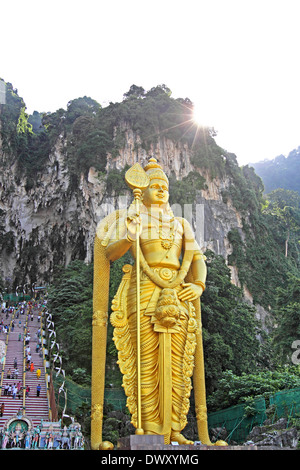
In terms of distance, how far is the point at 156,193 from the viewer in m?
6.33

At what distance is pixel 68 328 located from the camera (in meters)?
18.8

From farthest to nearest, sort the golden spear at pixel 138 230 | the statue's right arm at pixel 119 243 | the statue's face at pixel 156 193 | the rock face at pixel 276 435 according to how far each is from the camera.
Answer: the rock face at pixel 276 435 → the statue's face at pixel 156 193 → the statue's right arm at pixel 119 243 → the golden spear at pixel 138 230

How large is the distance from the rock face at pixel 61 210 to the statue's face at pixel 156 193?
20.1m

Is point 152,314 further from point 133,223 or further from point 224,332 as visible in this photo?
point 224,332

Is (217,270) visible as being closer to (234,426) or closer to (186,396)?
(234,426)

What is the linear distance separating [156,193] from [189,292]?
1.41 m

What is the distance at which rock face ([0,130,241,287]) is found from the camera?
1102 inches

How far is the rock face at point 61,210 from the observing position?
2800cm

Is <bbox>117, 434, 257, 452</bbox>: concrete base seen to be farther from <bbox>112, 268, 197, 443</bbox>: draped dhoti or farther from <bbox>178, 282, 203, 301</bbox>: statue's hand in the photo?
<bbox>178, 282, 203, 301</bbox>: statue's hand

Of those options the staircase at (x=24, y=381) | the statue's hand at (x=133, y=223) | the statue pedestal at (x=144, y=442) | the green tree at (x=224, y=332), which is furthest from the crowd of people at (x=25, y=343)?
the statue pedestal at (x=144, y=442)

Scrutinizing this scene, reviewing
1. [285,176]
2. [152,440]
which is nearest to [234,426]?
[152,440]

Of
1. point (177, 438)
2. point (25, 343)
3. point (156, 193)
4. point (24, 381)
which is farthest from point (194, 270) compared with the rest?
point (25, 343)

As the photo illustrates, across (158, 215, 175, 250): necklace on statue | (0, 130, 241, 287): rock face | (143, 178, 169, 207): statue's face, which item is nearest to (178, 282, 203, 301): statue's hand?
(158, 215, 175, 250): necklace on statue

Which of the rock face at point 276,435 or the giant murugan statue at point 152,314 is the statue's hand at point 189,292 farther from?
the rock face at point 276,435
